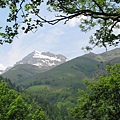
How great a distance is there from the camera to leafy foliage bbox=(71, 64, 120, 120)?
3256 cm

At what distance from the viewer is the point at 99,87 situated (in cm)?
3503

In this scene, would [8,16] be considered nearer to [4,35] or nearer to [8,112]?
[4,35]

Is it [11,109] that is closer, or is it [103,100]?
[11,109]

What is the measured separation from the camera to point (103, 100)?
3447 centimetres

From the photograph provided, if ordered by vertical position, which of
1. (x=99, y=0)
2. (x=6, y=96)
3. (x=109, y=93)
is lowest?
(x=109, y=93)

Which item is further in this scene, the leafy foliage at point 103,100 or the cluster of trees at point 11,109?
the cluster of trees at point 11,109

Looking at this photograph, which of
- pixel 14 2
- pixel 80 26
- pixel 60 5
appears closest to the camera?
pixel 14 2

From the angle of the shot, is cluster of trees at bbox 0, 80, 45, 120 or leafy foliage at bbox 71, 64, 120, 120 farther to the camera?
cluster of trees at bbox 0, 80, 45, 120

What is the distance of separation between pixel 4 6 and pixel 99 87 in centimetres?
2465

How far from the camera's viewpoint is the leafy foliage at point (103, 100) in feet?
107

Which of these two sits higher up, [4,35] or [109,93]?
[4,35]

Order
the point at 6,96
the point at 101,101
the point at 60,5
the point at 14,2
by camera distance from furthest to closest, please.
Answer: the point at 6,96 → the point at 101,101 → the point at 60,5 → the point at 14,2

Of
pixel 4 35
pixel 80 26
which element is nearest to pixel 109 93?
pixel 80 26

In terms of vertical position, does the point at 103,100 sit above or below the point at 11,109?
below
